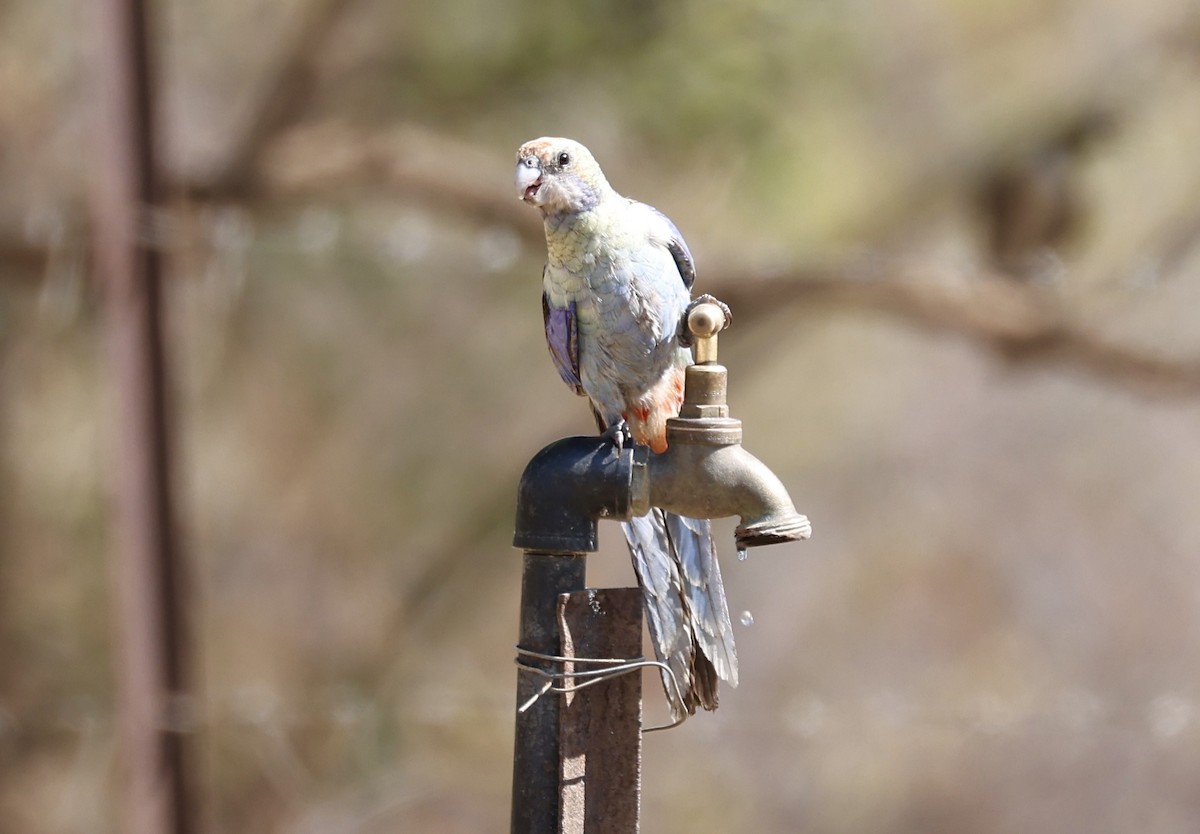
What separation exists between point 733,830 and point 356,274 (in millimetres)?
1867

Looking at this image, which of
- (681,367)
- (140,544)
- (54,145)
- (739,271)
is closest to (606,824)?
(681,367)

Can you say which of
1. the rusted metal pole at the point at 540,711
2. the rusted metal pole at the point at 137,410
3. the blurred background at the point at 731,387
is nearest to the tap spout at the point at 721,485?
the rusted metal pole at the point at 540,711

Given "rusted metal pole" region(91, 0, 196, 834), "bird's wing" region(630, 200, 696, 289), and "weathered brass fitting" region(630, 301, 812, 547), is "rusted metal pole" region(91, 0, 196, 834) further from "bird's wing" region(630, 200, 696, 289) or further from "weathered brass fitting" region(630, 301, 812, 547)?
"weathered brass fitting" region(630, 301, 812, 547)

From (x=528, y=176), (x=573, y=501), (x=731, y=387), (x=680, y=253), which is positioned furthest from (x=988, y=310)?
(x=573, y=501)

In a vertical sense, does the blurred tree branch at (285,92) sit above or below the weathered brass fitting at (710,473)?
above

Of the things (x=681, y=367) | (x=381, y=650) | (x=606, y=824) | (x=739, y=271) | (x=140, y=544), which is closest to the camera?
(x=606, y=824)

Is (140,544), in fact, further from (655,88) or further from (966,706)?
(966,706)

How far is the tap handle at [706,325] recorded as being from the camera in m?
1.24

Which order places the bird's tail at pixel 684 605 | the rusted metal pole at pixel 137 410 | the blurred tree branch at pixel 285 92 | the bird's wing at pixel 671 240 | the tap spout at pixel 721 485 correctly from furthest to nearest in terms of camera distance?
the blurred tree branch at pixel 285 92, the rusted metal pole at pixel 137 410, the bird's wing at pixel 671 240, the bird's tail at pixel 684 605, the tap spout at pixel 721 485

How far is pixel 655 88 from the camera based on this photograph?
10.2ft

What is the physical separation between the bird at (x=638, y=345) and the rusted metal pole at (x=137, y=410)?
4.43 feet

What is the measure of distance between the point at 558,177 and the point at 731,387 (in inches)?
70.3

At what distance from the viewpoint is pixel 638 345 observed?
1.54m

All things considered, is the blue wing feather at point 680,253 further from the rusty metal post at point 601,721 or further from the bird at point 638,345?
the rusty metal post at point 601,721
